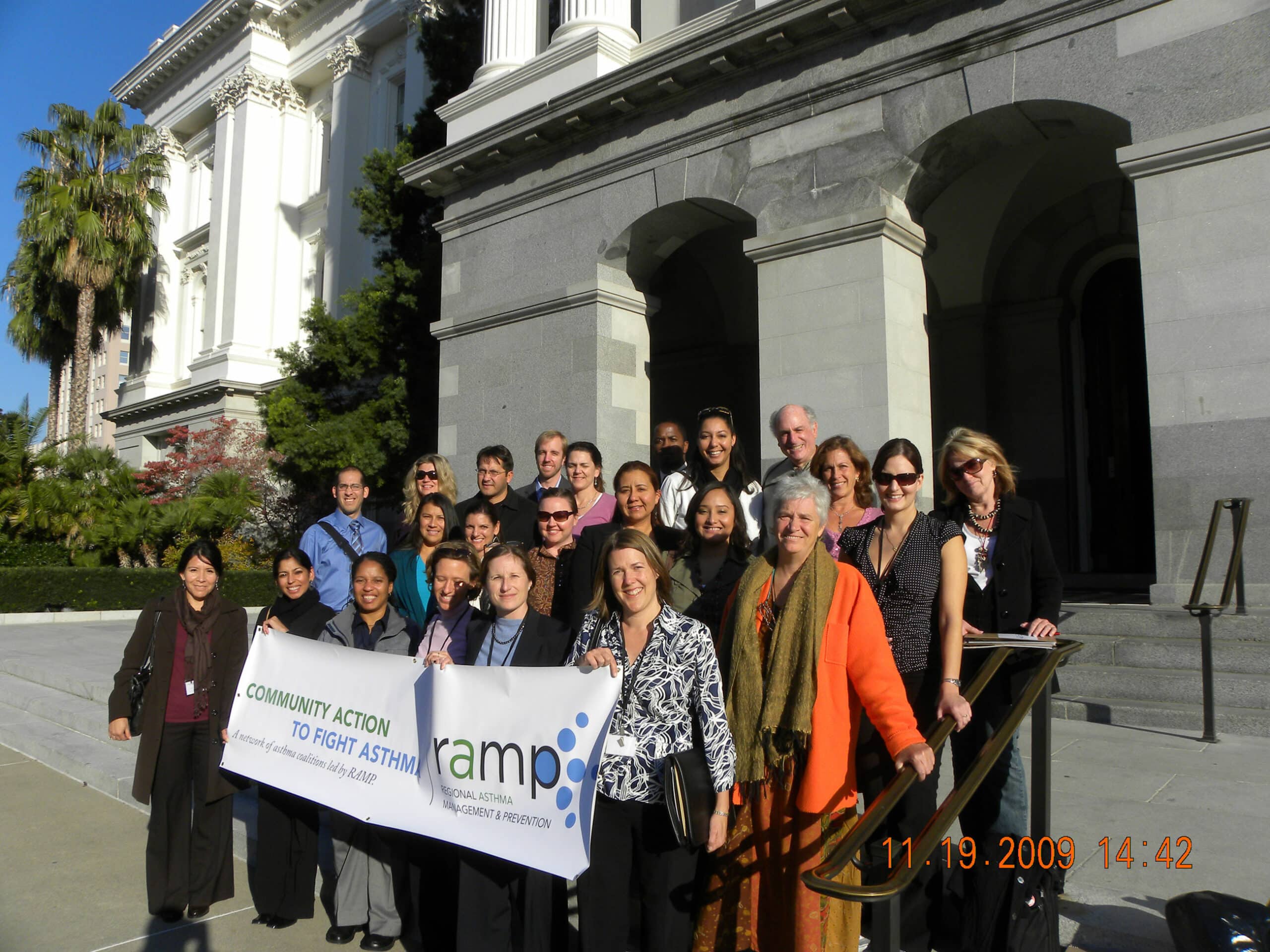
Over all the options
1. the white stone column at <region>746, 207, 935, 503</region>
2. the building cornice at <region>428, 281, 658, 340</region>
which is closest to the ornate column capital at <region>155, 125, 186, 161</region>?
the building cornice at <region>428, 281, 658, 340</region>

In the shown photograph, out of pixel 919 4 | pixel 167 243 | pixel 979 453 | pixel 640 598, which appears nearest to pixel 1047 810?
pixel 979 453

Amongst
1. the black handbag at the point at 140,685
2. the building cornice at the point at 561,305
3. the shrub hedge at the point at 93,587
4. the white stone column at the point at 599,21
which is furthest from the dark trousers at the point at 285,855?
the shrub hedge at the point at 93,587

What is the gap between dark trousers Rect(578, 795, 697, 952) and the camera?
3.39 meters

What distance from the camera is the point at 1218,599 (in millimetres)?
7359

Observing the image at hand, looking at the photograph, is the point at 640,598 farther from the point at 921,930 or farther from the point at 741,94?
the point at 741,94

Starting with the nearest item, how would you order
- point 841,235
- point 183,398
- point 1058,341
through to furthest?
point 841,235, point 1058,341, point 183,398

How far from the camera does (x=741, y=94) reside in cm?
1078

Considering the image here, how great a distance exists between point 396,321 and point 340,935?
16015 mm

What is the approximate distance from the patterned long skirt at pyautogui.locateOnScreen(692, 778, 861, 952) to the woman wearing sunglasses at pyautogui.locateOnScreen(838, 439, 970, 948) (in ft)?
0.80

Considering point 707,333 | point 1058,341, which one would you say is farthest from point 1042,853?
point 707,333

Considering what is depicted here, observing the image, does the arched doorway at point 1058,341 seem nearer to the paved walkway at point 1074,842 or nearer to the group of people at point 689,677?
the paved walkway at point 1074,842

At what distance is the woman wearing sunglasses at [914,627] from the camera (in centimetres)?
365

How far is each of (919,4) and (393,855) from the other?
9146 millimetres

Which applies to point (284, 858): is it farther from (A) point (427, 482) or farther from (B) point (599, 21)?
(B) point (599, 21)
